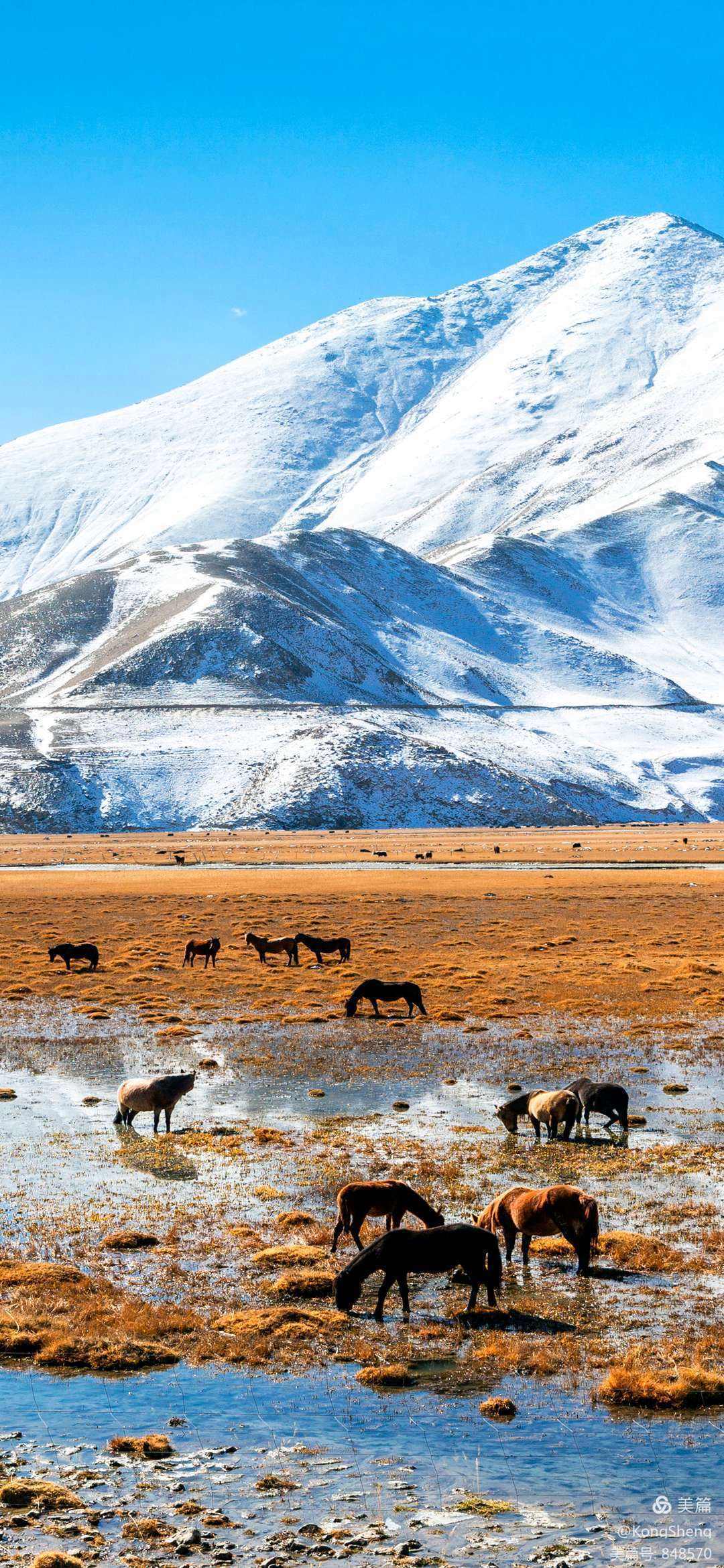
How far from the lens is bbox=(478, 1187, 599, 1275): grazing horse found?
15820mm

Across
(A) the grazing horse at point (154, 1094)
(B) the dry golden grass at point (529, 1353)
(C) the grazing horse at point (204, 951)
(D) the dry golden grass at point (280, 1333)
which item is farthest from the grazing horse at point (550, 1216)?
(C) the grazing horse at point (204, 951)

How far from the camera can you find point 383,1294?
48.7ft

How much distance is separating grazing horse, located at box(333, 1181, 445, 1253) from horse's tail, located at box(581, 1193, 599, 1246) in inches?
74.5

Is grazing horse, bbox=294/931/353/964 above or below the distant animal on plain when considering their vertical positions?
above

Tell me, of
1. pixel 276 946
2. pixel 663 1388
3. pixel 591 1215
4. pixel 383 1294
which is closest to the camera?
pixel 663 1388

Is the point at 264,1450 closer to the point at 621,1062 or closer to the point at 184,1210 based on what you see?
the point at 184,1210

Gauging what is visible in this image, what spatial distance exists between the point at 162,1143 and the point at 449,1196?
6.34 meters

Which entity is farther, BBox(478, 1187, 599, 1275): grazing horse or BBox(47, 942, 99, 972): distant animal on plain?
BBox(47, 942, 99, 972): distant animal on plain

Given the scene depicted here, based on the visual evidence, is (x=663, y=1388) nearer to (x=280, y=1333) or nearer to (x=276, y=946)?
(x=280, y=1333)

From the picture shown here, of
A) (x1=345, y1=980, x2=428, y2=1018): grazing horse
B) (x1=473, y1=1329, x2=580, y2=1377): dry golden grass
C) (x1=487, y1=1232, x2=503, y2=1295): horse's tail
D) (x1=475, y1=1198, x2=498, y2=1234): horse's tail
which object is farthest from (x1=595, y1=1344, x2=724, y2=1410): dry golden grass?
(x1=345, y1=980, x2=428, y2=1018): grazing horse

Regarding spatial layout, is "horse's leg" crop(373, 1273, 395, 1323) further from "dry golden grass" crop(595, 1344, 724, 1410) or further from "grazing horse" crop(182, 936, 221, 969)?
"grazing horse" crop(182, 936, 221, 969)

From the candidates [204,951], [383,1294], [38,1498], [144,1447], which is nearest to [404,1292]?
[383,1294]

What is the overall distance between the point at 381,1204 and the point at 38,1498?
6584 mm

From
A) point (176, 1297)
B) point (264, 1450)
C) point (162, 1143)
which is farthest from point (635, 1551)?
point (162, 1143)
